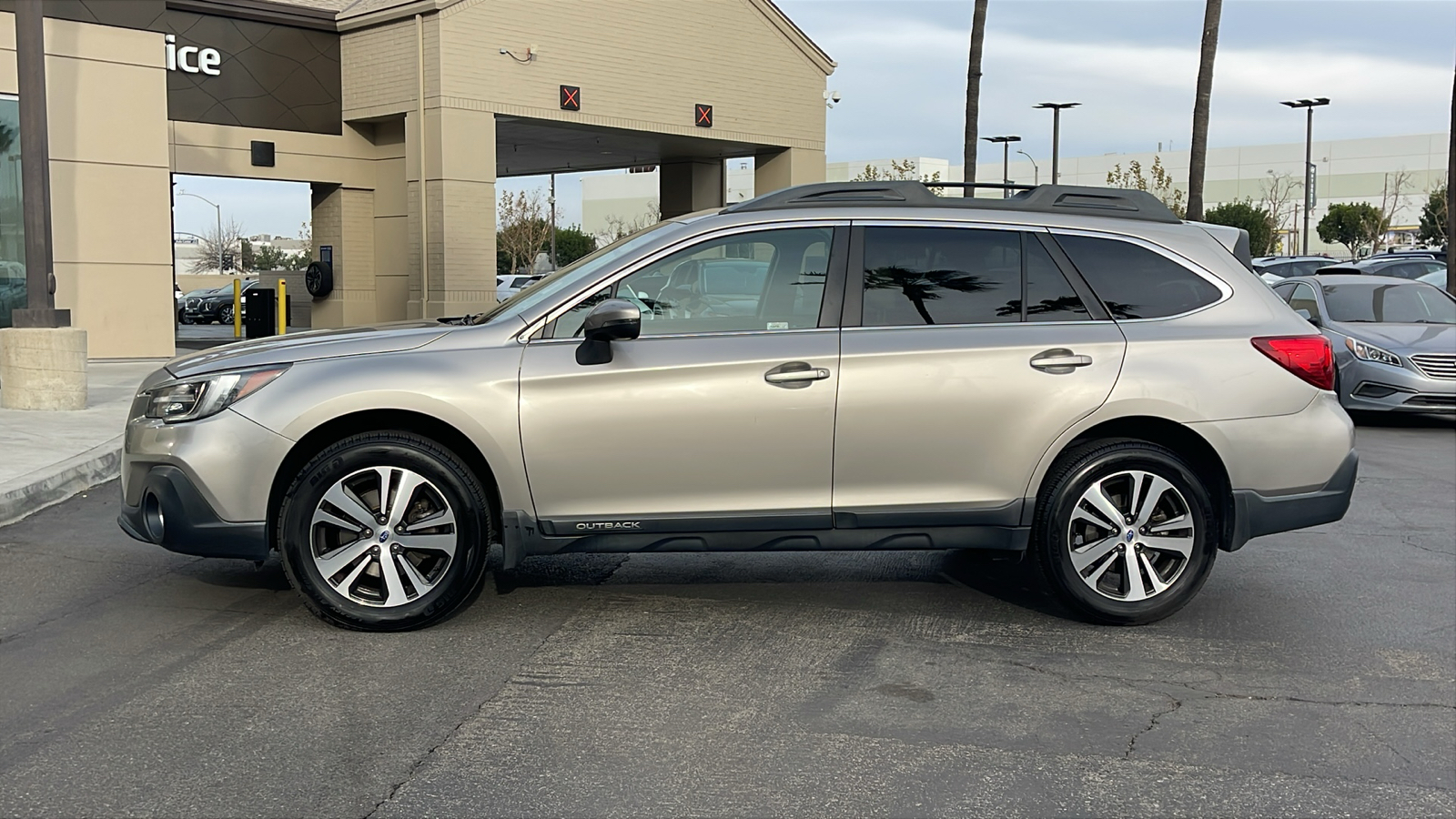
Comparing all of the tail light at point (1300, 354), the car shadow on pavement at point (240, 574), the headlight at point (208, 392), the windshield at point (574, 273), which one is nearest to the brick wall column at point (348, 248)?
the car shadow on pavement at point (240, 574)

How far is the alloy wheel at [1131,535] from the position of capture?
6.05m

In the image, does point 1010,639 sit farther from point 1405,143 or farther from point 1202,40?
point 1405,143

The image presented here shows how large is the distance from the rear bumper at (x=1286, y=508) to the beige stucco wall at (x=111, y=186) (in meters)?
16.5

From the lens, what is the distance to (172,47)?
2189 cm

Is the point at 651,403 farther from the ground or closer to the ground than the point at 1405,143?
closer to the ground

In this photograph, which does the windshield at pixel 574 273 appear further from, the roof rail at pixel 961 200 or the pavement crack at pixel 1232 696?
the pavement crack at pixel 1232 696

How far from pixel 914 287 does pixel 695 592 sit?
1782 millimetres

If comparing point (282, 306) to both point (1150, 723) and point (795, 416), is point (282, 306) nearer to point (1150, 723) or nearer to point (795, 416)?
point (795, 416)

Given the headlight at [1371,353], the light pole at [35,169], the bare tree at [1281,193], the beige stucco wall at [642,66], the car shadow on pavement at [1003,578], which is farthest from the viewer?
the bare tree at [1281,193]

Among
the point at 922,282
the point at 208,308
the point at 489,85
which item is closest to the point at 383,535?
the point at 922,282

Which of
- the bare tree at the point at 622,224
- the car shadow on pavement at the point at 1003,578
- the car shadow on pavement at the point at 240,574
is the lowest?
the car shadow on pavement at the point at 1003,578

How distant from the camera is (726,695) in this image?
5.05 m

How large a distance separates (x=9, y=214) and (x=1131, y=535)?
1674 centimetres

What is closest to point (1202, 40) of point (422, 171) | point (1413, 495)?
point (422, 171)
